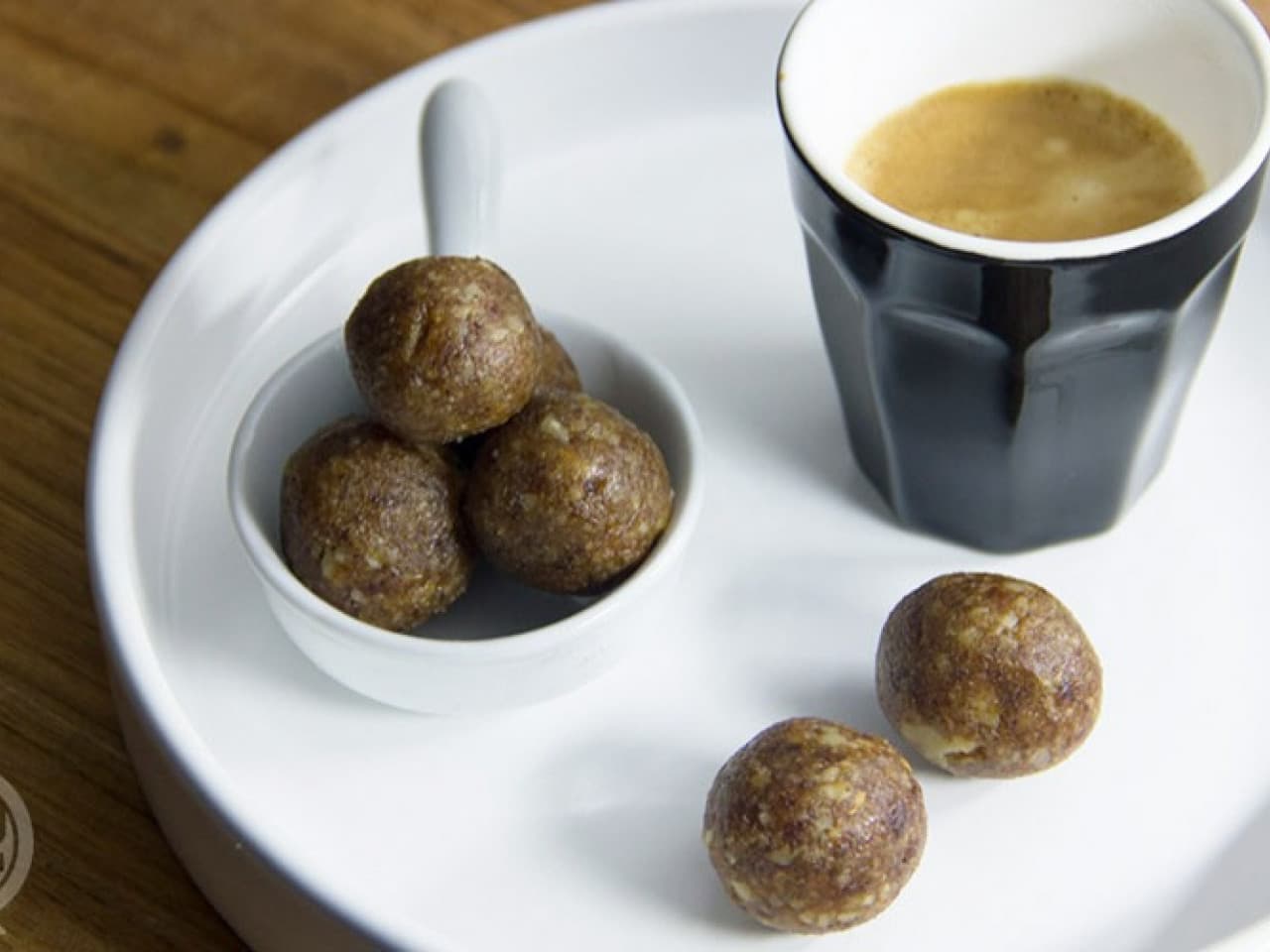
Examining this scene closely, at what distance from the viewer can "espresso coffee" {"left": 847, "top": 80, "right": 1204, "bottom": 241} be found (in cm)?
127

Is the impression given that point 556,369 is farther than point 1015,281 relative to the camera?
Yes

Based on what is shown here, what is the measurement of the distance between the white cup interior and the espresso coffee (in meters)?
0.01

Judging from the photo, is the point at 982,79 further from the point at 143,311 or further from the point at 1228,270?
the point at 143,311

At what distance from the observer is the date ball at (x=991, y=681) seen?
1103 millimetres

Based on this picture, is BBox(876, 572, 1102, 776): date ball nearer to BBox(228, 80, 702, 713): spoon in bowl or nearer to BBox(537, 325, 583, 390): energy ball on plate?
BBox(228, 80, 702, 713): spoon in bowl

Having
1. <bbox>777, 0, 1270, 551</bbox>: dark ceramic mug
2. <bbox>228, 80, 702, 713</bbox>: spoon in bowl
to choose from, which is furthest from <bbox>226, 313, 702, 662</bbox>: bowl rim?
<bbox>777, 0, 1270, 551</bbox>: dark ceramic mug

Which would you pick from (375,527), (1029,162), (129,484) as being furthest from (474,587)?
(1029,162)

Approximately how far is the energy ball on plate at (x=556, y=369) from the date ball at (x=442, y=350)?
57 mm

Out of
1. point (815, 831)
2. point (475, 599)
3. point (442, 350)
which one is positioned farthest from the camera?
point (475, 599)

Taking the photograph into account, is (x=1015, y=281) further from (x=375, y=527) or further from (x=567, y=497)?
(x=375, y=527)

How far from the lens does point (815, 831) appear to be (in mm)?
1031

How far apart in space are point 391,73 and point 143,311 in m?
0.39

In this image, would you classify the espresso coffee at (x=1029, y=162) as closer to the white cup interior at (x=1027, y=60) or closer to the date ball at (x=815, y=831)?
the white cup interior at (x=1027, y=60)

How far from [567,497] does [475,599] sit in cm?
13
